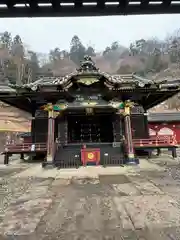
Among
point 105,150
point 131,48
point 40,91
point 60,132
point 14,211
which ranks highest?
point 131,48

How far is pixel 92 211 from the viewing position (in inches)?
229

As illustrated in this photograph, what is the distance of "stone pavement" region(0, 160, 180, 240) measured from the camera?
443 centimetres

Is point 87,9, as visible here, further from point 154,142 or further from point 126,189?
point 154,142

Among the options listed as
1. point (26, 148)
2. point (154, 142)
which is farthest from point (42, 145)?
point (154, 142)

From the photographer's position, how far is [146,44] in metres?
110

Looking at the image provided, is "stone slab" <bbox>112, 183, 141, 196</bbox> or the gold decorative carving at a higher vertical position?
Answer: the gold decorative carving

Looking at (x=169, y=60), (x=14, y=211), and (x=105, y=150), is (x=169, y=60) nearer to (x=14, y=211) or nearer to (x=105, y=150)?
(x=105, y=150)

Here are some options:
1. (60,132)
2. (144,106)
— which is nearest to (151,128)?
(144,106)

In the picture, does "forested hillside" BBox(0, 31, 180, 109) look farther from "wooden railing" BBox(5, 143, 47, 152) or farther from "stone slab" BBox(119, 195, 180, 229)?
"stone slab" BBox(119, 195, 180, 229)

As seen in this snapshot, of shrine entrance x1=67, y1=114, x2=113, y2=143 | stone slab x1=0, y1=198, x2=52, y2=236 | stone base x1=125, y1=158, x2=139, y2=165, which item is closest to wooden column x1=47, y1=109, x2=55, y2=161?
shrine entrance x1=67, y1=114, x2=113, y2=143

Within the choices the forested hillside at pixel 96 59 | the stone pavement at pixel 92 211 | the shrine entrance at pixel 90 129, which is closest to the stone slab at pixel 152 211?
the stone pavement at pixel 92 211

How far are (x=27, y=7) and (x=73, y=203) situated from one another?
4.83 meters

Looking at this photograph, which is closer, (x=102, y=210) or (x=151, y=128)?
(x=102, y=210)

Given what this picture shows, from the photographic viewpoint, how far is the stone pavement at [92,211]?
4.43 metres
